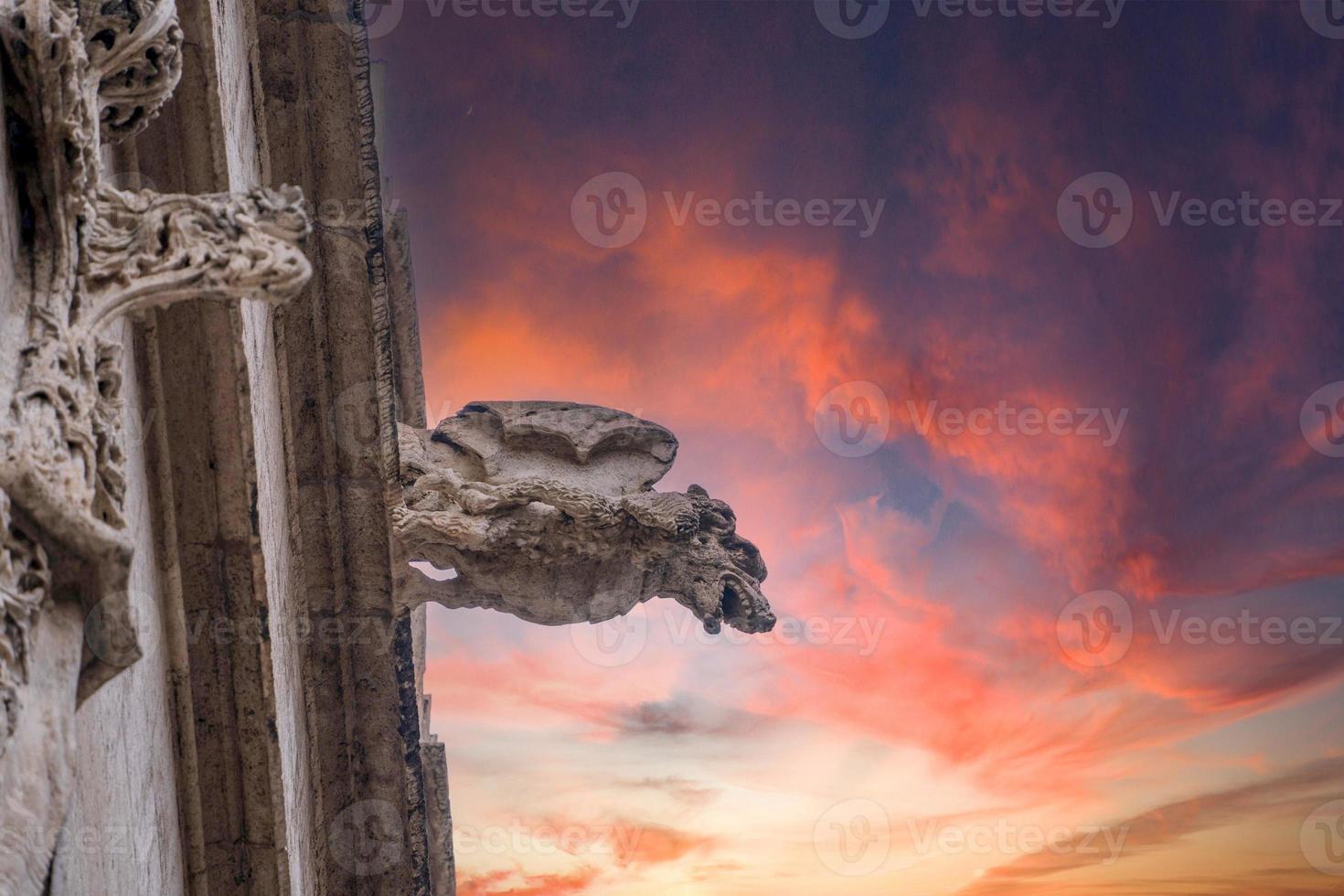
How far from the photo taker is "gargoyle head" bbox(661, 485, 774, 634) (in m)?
6.43

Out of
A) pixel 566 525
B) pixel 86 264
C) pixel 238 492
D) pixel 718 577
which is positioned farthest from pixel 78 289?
pixel 718 577

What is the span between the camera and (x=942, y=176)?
1462 cm

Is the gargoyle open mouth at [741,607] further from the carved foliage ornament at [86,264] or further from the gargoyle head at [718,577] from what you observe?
the carved foliage ornament at [86,264]

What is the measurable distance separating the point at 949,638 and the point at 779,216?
4074 millimetres

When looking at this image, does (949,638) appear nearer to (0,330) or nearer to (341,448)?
(341,448)

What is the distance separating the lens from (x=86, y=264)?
2.73 meters

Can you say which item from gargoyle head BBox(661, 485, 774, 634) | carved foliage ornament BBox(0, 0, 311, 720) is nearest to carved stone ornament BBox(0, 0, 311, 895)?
carved foliage ornament BBox(0, 0, 311, 720)

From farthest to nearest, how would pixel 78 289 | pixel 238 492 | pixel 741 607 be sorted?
1. pixel 741 607
2. pixel 238 492
3. pixel 78 289

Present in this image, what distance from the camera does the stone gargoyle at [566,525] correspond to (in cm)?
644

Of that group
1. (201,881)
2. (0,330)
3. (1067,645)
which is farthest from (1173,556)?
(0,330)

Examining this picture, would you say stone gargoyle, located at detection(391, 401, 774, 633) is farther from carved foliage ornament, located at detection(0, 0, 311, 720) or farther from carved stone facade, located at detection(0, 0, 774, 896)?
carved foliage ornament, located at detection(0, 0, 311, 720)

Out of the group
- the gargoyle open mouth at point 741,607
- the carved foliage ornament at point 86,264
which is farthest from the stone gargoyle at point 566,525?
the carved foliage ornament at point 86,264

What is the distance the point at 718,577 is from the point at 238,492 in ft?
7.83

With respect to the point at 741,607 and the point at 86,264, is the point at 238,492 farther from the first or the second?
the point at 741,607
